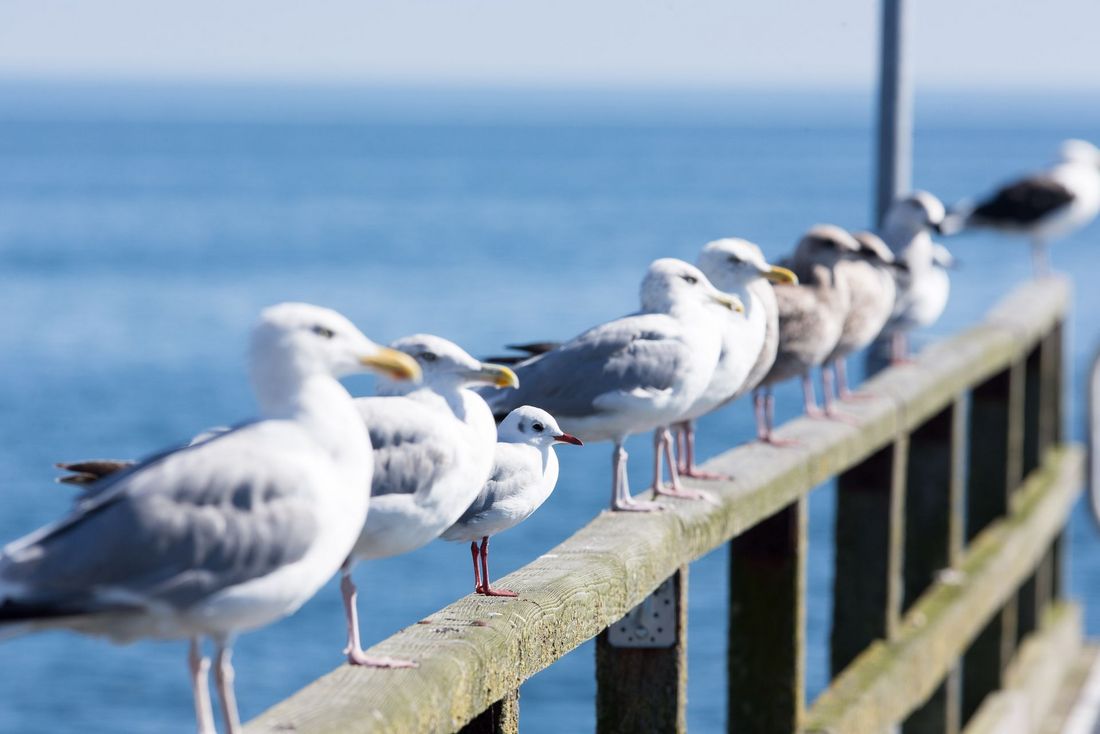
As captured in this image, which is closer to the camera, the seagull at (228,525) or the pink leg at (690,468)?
the seagull at (228,525)

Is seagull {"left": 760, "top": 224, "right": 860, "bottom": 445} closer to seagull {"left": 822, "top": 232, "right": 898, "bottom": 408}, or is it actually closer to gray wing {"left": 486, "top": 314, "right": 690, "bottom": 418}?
seagull {"left": 822, "top": 232, "right": 898, "bottom": 408}

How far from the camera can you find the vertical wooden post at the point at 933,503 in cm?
741

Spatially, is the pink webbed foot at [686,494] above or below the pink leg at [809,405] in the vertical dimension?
above

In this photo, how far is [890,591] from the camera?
6098 millimetres

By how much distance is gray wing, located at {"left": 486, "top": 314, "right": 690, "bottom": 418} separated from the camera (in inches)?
163

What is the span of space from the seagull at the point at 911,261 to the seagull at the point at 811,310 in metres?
1.29

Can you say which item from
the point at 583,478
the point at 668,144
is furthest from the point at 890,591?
the point at 668,144

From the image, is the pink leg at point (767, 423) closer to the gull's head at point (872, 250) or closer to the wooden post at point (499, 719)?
the gull's head at point (872, 250)

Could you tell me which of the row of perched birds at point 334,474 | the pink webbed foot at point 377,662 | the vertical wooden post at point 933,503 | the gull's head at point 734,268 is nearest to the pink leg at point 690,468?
the row of perched birds at point 334,474

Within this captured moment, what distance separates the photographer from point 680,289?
169 inches

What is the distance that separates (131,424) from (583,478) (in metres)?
8.35

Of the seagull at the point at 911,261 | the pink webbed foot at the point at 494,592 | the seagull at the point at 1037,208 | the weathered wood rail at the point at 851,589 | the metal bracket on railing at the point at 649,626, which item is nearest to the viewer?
the weathered wood rail at the point at 851,589

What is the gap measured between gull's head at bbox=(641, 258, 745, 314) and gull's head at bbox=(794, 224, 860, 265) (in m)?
1.97

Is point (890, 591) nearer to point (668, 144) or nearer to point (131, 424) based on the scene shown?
point (131, 424)
